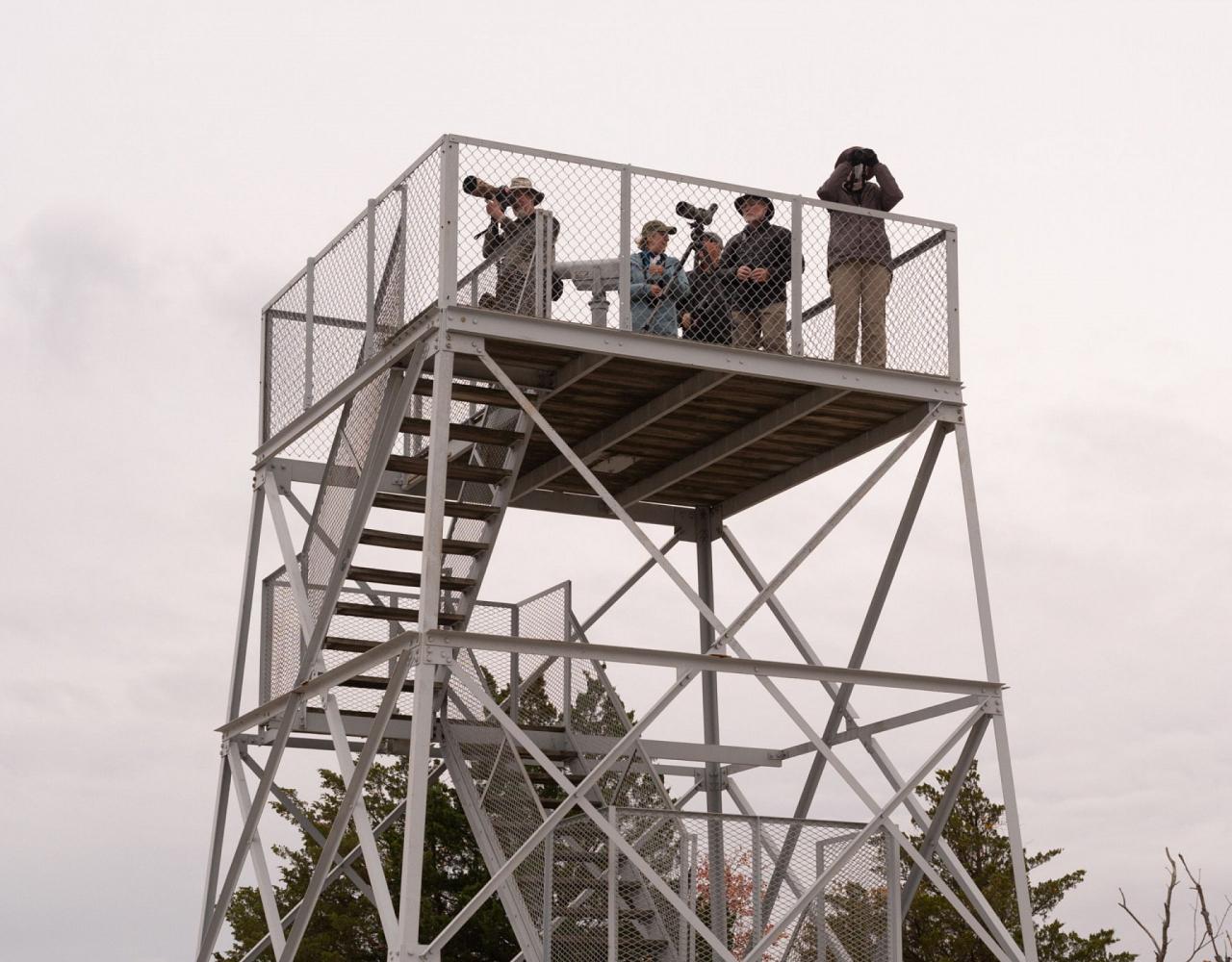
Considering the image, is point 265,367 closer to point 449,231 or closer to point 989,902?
point 449,231

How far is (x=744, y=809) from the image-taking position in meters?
25.3

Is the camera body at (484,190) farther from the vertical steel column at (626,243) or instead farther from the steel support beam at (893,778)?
the steel support beam at (893,778)

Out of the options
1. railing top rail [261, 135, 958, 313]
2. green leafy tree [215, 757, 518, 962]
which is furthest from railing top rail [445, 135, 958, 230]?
green leafy tree [215, 757, 518, 962]

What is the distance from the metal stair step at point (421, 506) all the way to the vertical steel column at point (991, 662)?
4.67m

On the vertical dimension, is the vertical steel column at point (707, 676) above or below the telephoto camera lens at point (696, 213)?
below

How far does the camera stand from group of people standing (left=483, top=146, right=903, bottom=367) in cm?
1969

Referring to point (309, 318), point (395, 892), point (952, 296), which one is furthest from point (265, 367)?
point (395, 892)

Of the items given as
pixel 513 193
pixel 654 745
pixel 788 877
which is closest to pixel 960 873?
pixel 788 877

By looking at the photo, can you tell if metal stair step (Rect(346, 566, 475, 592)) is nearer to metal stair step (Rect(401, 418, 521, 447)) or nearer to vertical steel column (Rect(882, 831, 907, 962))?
metal stair step (Rect(401, 418, 521, 447))

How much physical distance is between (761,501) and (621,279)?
6.40 meters

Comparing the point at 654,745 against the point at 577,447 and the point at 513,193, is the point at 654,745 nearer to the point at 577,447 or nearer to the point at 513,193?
the point at 577,447

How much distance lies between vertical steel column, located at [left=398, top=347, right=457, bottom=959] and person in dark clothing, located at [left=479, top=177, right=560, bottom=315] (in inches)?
Answer: 62.4

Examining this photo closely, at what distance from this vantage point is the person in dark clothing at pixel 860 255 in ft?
67.1

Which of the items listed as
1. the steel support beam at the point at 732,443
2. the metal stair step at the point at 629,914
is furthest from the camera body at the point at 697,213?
the metal stair step at the point at 629,914
